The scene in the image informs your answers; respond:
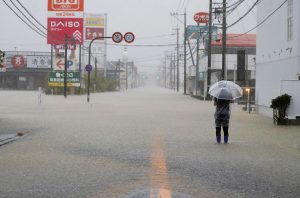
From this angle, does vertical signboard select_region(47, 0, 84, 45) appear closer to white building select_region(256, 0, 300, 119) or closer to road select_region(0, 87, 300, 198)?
white building select_region(256, 0, 300, 119)

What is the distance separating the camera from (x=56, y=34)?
62938mm

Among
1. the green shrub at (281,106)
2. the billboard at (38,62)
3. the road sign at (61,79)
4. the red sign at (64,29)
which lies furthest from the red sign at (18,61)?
the green shrub at (281,106)

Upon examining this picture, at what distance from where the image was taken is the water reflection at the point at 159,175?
6.77 m

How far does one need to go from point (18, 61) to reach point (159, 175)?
92.3 m

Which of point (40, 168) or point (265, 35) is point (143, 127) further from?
point (265, 35)

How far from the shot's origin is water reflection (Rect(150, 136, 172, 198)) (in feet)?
22.2

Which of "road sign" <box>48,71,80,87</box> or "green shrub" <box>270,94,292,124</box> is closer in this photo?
"green shrub" <box>270,94,292,124</box>

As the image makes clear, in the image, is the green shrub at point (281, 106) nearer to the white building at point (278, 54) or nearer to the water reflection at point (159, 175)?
the white building at point (278, 54)

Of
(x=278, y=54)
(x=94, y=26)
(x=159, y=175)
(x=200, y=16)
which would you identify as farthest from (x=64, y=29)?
(x=159, y=175)

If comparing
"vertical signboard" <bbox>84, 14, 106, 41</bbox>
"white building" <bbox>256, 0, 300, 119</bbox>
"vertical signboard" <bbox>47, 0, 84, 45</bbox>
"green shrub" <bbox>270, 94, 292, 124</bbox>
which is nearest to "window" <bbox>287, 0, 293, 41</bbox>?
"white building" <bbox>256, 0, 300, 119</bbox>

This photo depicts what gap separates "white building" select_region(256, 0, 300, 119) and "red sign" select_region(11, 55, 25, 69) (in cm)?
7454

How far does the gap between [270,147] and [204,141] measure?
1918 mm

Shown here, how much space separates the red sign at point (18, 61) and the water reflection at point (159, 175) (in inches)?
3482

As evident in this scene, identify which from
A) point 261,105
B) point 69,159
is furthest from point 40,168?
point 261,105
